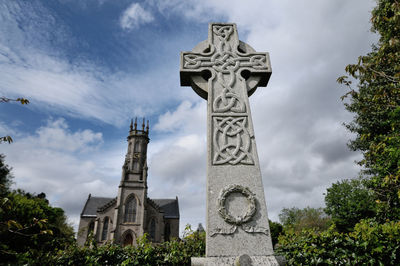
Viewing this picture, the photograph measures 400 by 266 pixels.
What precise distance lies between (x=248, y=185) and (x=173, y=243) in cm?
233

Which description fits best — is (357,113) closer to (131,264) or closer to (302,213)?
(131,264)

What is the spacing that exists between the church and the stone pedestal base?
3452cm

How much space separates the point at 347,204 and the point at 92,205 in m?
41.4

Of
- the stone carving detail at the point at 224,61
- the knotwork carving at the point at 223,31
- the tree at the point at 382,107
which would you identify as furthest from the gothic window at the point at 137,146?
the stone carving detail at the point at 224,61

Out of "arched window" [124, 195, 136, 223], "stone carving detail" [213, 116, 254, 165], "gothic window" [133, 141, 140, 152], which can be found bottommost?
"stone carving detail" [213, 116, 254, 165]

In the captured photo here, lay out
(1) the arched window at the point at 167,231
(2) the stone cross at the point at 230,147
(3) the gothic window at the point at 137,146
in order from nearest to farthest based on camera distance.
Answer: (2) the stone cross at the point at 230,147 → (1) the arched window at the point at 167,231 → (3) the gothic window at the point at 137,146

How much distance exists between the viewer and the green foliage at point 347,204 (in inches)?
768

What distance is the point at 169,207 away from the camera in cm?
4522

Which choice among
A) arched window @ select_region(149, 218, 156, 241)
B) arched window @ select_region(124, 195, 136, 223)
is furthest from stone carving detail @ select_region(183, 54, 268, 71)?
arched window @ select_region(149, 218, 156, 241)

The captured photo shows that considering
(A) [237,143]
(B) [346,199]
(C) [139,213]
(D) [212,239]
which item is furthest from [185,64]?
(C) [139,213]

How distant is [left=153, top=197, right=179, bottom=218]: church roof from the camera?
43406mm

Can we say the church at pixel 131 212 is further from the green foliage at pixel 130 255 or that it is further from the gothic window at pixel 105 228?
the green foliage at pixel 130 255

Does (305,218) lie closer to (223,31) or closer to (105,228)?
(105,228)

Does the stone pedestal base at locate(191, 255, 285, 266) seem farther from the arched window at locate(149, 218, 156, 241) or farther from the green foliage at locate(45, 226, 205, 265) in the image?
the arched window at locate(149, 218, 156, 241)
